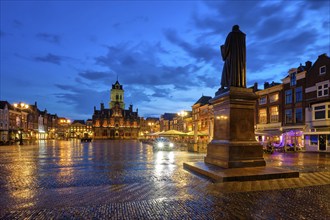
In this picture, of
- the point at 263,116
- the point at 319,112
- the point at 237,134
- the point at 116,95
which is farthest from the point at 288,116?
the point at 116,95

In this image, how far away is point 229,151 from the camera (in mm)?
11094

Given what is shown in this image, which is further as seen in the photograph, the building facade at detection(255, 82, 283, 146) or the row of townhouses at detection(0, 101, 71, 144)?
the row of townhouses at detection(0, 101, 71, 144)

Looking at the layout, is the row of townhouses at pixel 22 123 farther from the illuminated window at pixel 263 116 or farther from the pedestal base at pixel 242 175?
the pedestal base at pixel 242 175

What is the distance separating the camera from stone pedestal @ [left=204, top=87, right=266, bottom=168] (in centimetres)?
1113

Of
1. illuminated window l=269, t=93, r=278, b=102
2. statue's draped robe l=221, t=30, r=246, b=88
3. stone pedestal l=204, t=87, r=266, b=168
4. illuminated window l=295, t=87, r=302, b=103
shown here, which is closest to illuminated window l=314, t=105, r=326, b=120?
illuminated window l=295, t=87, r=302, b=103

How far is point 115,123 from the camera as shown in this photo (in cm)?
14588

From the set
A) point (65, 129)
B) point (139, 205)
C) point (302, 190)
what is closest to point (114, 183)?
point (139, 205)

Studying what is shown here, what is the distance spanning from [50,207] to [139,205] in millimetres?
2074

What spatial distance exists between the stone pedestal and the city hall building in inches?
5261

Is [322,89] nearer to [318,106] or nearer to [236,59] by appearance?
[318,106]

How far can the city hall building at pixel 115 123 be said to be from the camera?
468ft

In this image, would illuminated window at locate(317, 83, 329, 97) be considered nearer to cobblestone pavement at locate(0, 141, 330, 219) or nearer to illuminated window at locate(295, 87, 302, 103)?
illuminated window at locate(295, 87, 302, 103)

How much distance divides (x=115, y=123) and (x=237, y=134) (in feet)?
453

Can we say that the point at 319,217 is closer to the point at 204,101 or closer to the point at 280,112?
the point at 280,112
